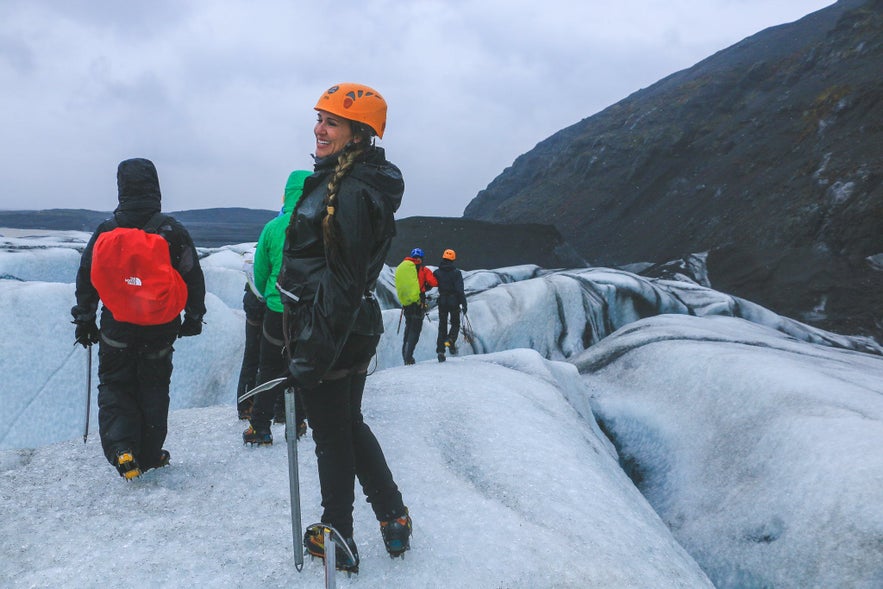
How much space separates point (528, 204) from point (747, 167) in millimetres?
19331

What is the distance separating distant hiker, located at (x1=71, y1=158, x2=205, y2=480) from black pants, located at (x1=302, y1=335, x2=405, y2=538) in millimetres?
1322

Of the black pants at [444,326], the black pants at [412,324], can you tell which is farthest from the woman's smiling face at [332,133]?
the black pants at [444,326]

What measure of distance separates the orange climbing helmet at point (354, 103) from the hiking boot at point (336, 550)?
1.54 metres

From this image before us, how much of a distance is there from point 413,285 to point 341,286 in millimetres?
5765

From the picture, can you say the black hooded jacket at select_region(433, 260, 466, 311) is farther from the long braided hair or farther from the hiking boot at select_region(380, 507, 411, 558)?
the long braided hair

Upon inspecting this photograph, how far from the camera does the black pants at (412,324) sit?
315 inches

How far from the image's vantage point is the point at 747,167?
33250 millimetres

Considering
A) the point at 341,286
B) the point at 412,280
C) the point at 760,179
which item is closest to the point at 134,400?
the point at 341,286

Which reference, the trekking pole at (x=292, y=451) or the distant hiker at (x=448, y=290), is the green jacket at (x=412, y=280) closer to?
the distant hiker at (x=448, y=290)

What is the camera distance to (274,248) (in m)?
3.31

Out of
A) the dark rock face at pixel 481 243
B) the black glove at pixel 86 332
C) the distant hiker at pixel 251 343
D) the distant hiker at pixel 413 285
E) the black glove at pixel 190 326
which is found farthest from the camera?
the dark rock face at pixel 481 243

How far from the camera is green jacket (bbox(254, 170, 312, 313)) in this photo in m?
3.26

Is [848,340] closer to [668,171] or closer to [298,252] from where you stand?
[298,252]

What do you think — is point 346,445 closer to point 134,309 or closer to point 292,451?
point 292,451
